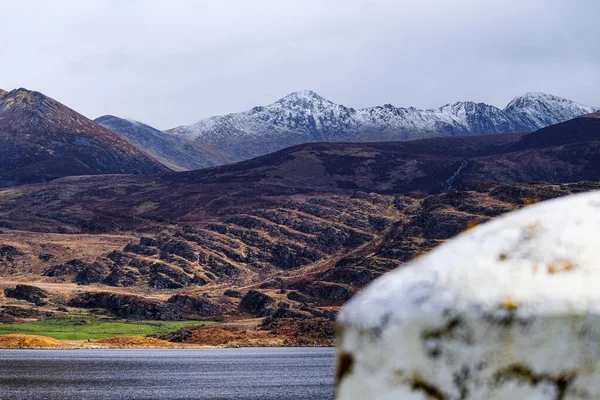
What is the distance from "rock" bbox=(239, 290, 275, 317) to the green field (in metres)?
12.8

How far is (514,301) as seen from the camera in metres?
4.21

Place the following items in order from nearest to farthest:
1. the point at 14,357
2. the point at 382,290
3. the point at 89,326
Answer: the point at 382,290 → the point at 14,357 → the point at 89,326

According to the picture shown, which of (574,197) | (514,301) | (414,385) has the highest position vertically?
(574,197)

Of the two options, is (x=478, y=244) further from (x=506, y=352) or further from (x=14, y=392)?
(x=14, y=392)

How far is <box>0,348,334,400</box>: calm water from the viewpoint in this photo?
80188mm

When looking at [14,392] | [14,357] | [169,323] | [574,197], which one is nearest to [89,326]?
[169,323]

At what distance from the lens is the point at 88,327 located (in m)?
171

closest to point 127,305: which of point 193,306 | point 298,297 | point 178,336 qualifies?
point 193,306

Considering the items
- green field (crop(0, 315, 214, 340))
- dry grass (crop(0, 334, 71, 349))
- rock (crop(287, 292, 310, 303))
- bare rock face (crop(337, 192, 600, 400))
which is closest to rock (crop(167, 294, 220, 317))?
green field (crop(0, 315, 214, 340))

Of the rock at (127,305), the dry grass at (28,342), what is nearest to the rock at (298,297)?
the rock at (127,305)

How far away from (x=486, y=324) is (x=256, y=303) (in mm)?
189578

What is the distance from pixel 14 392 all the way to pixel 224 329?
310 feet

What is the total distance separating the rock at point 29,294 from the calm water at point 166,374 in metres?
42.5

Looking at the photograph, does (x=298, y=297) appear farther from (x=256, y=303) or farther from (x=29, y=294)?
(x=29, y=294)
